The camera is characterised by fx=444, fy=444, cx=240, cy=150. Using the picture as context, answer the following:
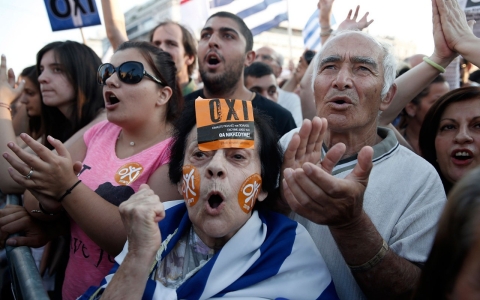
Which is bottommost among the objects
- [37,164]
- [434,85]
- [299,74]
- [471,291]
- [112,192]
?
Answer: [299,74]

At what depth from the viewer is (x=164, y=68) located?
9.31 ft

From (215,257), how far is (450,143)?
181 centimetres

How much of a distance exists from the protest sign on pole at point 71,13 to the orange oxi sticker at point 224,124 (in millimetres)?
3145

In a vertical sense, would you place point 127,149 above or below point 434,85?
above

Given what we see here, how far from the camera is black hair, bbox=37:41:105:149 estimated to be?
325cm

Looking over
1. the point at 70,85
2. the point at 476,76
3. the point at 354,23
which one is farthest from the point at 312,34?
the point at 70,85

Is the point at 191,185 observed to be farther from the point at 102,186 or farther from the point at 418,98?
the point at 418,98

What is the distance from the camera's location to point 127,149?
8.71 feet

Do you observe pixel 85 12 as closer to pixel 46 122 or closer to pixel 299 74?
pixel 46 122

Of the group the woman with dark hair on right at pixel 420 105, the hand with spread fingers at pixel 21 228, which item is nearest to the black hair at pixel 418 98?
the woman with dark hair on right at pixel 420 105

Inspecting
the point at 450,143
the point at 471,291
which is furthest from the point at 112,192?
the point at 450,143

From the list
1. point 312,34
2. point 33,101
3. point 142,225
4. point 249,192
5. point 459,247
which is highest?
point 459,247

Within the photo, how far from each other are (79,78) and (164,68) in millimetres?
808

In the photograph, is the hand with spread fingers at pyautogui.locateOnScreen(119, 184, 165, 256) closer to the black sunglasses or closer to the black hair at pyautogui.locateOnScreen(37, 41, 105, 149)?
the black sunglasses
